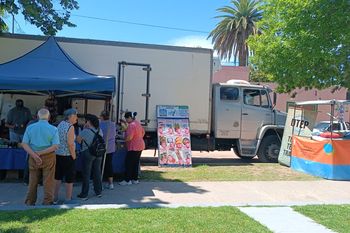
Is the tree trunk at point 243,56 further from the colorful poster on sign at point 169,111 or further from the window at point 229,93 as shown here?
the colorful poster on sign at point 169,111

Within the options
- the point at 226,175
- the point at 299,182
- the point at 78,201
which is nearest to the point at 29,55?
the point at 78,201

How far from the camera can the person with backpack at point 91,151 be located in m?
8.27

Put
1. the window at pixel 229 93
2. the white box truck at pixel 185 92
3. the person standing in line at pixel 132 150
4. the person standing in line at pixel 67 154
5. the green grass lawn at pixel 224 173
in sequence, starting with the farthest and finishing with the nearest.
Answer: the window at pixel 229 93 → the white box truck at pixel 185 92 → the green grass lawn at pixel 224 173 → the person standing in line at pixel 132 150 → the person standing in line at pixel 67 154

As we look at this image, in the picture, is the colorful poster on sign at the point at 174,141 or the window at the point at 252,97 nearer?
the colorful poster on sign at the point at 174,141

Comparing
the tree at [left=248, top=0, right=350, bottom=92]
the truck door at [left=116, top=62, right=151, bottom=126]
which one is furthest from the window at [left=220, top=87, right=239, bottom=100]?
the tree at [left=248, top=0, right=350, bottom=92]

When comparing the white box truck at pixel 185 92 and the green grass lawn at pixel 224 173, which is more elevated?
the white box truck at pixel 185 92

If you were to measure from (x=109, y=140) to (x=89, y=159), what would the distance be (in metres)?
1.13

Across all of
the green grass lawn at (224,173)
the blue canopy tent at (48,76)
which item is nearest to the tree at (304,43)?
the green grass lawn at (224,173)

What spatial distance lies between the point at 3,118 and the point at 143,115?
378 cm

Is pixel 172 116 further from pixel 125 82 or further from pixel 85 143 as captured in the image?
pixel 85 143

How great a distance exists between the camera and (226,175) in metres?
11.4

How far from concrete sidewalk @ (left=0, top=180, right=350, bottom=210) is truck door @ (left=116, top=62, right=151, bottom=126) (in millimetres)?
3500

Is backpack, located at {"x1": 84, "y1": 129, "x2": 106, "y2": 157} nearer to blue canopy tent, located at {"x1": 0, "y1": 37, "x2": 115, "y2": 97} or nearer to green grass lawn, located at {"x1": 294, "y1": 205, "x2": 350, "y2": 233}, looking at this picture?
blue canopy tent, located at {"x1": 0, "y1": 37, "x2": 115, "y2": 97}

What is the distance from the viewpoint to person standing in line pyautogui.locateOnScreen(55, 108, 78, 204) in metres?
7.79
